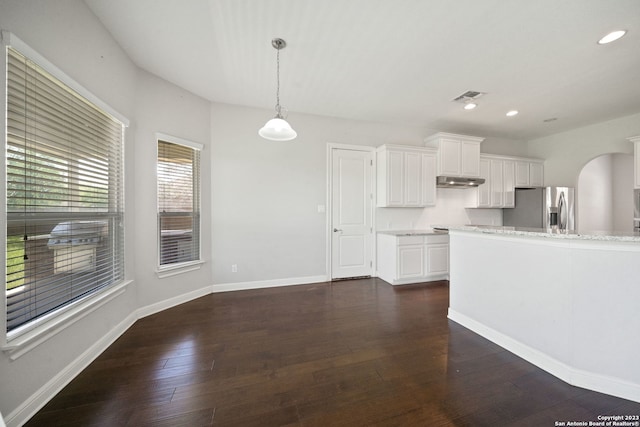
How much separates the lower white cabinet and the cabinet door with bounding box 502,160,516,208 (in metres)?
1.96

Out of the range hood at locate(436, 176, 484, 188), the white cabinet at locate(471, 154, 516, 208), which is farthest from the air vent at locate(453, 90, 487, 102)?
the white cabinet at locate(471, 154, 516, 208)

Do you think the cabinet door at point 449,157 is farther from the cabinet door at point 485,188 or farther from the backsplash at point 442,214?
the cabinet door at point 485,188

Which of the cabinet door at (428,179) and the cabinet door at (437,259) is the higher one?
the cabinet door at (428,179)

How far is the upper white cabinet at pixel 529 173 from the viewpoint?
4.80m

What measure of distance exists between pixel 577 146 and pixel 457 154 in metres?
2.44

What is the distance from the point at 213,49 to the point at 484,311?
12.5ft

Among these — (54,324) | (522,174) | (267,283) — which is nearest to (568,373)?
(267,283)

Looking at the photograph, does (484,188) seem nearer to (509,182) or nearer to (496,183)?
(496,183)

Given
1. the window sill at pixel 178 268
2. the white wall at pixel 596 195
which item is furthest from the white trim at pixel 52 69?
the white wall at pixel 596 195

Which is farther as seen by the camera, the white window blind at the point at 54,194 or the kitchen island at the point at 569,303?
the kitchen island at the point at 569,303

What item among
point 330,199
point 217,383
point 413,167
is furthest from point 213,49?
point 413,167

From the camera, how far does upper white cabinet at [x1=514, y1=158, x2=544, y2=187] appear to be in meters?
4.80

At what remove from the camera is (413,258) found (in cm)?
389

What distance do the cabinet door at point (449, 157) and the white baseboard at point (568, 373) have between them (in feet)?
9.26
